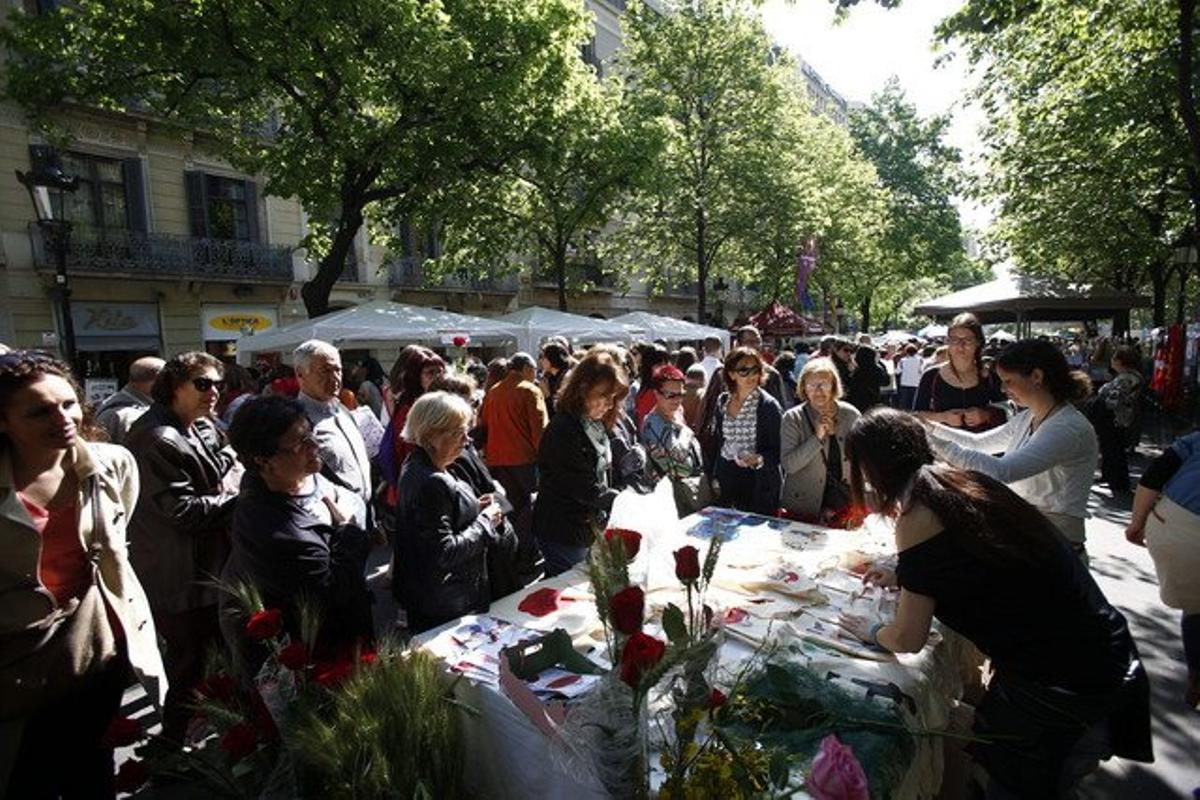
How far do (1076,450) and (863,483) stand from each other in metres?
1.20

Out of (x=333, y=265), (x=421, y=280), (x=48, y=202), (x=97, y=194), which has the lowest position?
(x=421, y=280)

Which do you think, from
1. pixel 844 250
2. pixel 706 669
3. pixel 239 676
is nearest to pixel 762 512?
pixel 706 669

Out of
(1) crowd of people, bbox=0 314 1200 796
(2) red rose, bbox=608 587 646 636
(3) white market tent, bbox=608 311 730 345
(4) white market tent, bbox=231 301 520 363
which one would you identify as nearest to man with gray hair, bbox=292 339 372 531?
(1) crowd of people, bbox=0 314 1200 796

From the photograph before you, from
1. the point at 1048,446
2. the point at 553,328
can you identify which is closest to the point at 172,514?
the point at 1048,446

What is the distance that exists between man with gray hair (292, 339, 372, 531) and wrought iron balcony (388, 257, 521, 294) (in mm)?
16185

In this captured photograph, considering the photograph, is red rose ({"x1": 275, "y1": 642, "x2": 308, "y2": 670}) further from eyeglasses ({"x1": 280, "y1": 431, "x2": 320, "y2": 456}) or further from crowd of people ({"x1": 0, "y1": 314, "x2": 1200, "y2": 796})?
eyeglasses ({"x1": 280, "y1": 431, "x2": 320, "y2": 456})

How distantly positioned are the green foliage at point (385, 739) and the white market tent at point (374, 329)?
852 cm

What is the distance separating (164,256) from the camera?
15.5 metres

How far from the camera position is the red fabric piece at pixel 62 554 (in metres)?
2.04

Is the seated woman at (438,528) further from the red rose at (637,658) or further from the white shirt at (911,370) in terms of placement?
the white shirt at (911,370)

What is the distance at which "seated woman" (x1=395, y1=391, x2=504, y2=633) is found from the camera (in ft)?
8.31

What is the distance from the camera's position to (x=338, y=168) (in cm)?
1087

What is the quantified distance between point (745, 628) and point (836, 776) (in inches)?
43.1

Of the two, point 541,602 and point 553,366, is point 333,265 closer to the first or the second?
point 553,366
